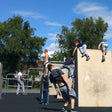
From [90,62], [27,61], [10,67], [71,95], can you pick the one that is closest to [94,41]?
[27,61]

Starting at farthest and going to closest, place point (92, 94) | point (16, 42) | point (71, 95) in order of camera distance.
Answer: point (16, 42)
point (92, 94)
point (71, 95)

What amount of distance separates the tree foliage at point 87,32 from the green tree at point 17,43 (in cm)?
563

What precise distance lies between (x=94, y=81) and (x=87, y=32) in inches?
1144

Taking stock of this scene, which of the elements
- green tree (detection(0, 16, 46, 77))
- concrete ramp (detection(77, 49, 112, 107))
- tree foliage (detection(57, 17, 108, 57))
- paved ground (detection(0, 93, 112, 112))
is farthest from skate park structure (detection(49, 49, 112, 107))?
tree foliage (detection(57, 17, 108, 57))

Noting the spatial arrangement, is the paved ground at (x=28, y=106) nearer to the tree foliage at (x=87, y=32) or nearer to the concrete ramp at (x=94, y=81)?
the concrete ramp at (x=94, y=81)

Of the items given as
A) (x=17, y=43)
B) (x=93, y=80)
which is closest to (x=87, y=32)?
(x=17, y=43)

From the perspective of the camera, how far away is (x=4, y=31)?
32.7 m

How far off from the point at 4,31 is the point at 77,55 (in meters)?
26.5

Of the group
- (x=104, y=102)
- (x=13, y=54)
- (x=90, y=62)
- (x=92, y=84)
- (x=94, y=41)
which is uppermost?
(x=94, y=41)

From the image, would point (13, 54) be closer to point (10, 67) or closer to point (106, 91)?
point (10, 67)

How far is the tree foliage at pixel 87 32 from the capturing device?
3609cm

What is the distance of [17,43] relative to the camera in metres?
32.2

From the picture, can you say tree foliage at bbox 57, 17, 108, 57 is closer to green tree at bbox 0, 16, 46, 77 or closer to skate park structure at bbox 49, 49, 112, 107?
green tree at bbox 0, 16, 46, 77

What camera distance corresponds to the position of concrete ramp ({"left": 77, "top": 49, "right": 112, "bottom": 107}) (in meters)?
7.86
